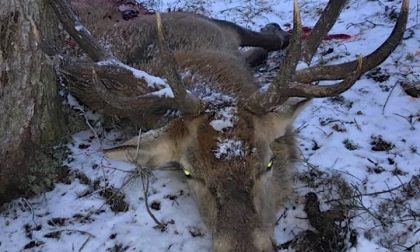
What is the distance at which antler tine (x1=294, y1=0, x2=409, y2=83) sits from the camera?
3.96 meters

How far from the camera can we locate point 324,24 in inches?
176

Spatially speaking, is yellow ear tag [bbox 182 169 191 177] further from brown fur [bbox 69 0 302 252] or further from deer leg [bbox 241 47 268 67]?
deer leg [bbox 241 47 268 67]

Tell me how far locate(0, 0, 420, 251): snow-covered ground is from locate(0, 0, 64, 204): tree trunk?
177 mm

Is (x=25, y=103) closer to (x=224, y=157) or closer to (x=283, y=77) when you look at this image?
(x=224, y=157)

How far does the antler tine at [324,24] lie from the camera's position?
174 inches

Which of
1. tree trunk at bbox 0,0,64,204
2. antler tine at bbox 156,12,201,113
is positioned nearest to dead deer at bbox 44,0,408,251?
antler tine at bbox 156,12,201,113

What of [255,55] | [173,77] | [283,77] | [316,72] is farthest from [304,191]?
[255,55]

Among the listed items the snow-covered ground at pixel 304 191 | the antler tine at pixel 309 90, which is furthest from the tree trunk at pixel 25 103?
the antler tine at pixel 309 90

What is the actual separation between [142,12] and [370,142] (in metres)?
3.07

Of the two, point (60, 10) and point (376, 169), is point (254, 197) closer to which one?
point (376, 169)

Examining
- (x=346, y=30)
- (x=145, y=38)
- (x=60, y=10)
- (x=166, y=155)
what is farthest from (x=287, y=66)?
(x=346, y=30)

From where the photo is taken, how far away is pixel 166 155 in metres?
4.57

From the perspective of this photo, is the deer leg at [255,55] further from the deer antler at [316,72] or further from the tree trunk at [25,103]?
the tree trunk at [25,103]

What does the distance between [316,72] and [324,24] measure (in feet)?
1.23
